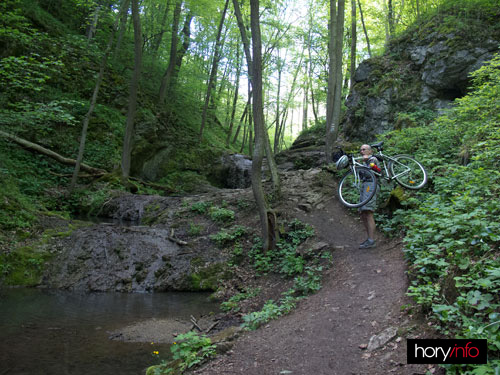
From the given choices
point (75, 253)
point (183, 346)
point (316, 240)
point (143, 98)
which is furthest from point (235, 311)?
point (143, 98)

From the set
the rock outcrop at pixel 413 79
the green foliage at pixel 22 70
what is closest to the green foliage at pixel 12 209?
the green foliage at pixel 22 70

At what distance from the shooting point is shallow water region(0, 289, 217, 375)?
4.38 m

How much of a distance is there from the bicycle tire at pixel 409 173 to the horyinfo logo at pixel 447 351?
4846mm

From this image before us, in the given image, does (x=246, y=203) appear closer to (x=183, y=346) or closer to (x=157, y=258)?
(x=157, y=258)

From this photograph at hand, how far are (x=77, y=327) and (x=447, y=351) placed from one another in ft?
18.4

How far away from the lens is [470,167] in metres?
5.84

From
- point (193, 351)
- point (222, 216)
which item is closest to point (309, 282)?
point (193, 351)

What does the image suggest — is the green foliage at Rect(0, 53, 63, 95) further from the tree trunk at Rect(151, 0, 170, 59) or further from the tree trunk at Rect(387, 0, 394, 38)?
the tree trunk at Rect(387, 0, 394, 38)

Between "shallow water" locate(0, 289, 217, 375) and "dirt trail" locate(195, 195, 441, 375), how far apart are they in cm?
161

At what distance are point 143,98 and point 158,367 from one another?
19.0 m

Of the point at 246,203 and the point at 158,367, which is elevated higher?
the point at 246,203

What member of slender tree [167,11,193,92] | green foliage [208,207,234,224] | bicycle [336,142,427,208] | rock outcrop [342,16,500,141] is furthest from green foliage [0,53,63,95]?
slender tree [167,11,193,92]

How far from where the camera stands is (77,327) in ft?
18.3

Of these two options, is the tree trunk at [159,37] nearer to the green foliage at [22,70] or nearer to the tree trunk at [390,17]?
the green foliage at [22,70]
